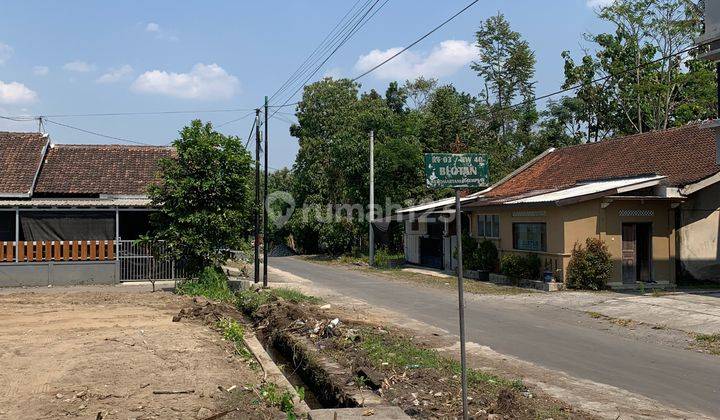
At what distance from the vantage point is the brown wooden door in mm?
21547

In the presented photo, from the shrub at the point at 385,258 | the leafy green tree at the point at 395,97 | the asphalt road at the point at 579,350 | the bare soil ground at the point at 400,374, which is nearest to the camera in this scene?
the bare soil ground at the point at 400,374

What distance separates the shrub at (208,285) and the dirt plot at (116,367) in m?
3.18

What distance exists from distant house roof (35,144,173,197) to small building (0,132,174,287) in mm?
40

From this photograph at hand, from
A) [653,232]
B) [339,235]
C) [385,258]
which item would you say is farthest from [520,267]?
[339,235]

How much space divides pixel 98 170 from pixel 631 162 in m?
22.0

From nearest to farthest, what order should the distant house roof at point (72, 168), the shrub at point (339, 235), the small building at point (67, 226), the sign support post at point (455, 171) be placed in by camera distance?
the sign support post at point (455, 171) → the small building at point (67, 226) → the distant house roof at point (72, 168) → the shrub at point (339, 235)

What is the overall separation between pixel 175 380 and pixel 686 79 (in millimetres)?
39307

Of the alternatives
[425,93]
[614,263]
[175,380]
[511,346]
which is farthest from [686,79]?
[175,380]

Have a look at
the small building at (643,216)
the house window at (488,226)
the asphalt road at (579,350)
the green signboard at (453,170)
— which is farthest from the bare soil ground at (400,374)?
the house window at (488,226)

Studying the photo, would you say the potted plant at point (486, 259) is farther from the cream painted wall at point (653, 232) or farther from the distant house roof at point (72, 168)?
the distant house roof at point (72, 168)

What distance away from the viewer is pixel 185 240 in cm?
2020

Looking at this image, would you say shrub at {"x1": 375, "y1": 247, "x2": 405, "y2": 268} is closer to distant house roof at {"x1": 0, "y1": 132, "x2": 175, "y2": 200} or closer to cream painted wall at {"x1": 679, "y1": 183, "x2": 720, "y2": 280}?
distant house roof at {"x1": 0, "y1": 132, "x2": 175, "y2": 200}

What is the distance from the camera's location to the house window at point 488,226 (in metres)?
26.6

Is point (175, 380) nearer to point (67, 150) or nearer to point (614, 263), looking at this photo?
point (614, 263)
